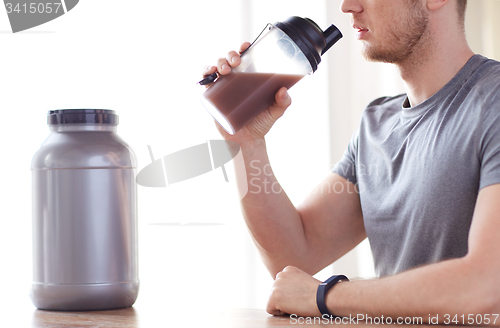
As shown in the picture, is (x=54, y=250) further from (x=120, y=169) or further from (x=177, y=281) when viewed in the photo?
(x=177, y=281)

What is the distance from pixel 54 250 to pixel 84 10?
1.29 meters

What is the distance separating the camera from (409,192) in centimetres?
111

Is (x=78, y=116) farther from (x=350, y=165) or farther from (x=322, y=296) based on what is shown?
(x=350, y=165)

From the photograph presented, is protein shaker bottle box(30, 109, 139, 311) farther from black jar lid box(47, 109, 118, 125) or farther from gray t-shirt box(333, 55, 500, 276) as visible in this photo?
gray t-shirt box(333, 55, 500, 276)

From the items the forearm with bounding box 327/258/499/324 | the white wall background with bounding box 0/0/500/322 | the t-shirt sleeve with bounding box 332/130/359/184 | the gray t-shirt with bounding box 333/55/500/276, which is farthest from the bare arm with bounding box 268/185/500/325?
the white wall background with bounding box 0/0/500/322

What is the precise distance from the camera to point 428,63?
1189 mm

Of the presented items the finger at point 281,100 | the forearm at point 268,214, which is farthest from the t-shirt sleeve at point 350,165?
the finger at point 281,100

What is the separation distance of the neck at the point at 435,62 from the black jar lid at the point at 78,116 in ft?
2.55

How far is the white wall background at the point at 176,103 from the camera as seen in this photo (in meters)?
1.71

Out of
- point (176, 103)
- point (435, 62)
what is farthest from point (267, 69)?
point (176, 103)

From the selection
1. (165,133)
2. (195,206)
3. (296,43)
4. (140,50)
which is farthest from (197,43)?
(296,43)

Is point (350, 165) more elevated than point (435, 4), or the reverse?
point (435, 4)

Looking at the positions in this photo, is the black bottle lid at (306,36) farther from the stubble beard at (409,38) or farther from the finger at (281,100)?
the stubble beard at (409,38)

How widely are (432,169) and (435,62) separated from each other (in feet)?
0.93
